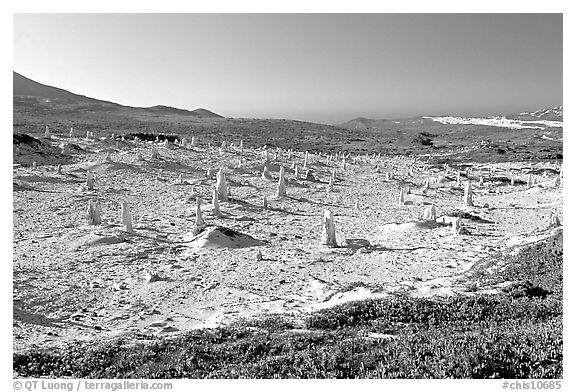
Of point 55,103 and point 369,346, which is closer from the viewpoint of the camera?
point 369,346

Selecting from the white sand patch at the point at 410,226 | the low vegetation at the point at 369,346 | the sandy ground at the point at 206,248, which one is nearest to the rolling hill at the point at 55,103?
the sandy ground at the point at 206,248

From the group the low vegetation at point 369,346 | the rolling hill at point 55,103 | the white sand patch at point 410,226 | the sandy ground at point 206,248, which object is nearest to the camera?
the low vegetation at point 369,346

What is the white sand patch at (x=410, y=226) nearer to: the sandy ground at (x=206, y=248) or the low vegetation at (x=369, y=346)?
the sandy ground at (x=206, y=248)

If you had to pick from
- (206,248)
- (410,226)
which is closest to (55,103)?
(206,248)

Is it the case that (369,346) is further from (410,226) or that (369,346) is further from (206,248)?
(410,226)

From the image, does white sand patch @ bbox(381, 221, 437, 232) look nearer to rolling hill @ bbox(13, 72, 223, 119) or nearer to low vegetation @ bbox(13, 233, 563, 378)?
low vegetation @ bbox(13, 233, 563, 378)
